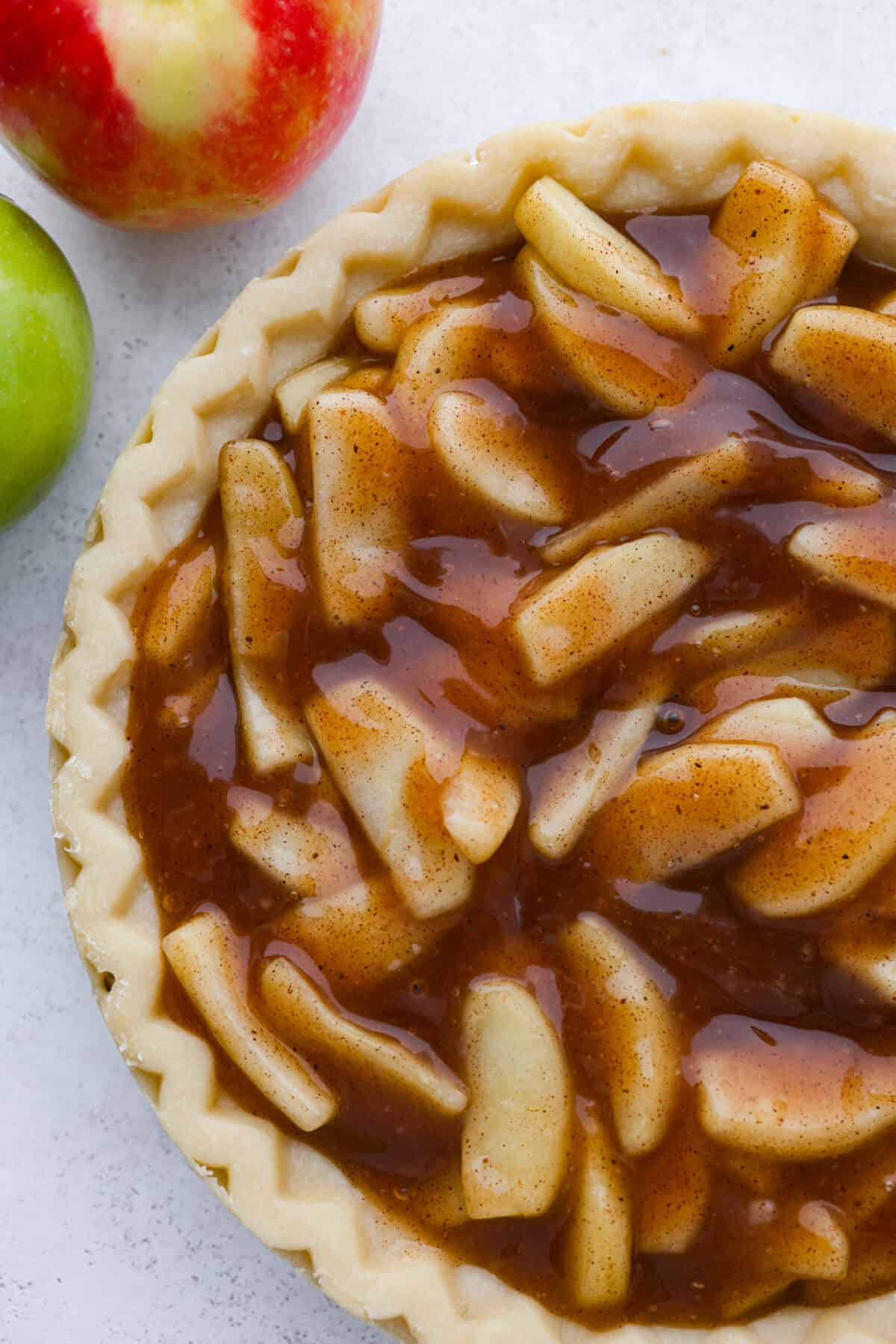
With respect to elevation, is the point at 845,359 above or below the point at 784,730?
above

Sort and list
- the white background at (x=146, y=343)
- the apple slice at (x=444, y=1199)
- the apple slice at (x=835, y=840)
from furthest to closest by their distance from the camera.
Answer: the white background at (x=146, y=343) → the apple slice at (x=444, y=1199) → the apple slice at (x=835, y=840)

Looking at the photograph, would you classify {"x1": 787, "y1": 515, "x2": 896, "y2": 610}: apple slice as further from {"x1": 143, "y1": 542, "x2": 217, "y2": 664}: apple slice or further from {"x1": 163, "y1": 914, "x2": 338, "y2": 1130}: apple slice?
{"x1": 163, "y1": 914, "x2": 338, "y2": 1130}: apple slice

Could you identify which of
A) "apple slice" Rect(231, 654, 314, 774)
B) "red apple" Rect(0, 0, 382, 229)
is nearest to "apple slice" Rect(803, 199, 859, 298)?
"red apple" Rect(0, 0, 382, 229)

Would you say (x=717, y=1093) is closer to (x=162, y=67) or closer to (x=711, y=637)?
(x=711, y=637)

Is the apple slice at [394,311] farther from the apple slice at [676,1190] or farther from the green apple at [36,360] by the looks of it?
the apple slice at [676,1190]

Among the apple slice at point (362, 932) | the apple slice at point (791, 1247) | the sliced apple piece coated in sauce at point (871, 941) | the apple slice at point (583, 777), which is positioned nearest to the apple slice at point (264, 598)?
the apple slice at point (362, 932)

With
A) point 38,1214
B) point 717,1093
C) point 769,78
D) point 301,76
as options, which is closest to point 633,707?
point 717,1093

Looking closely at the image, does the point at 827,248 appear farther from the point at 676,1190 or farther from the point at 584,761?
the point at 676,1190

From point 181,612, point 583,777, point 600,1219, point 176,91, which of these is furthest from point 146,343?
point 600,1219
